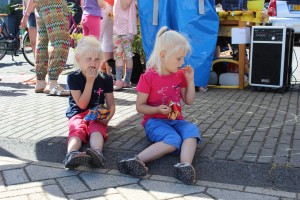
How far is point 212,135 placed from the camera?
3.94m

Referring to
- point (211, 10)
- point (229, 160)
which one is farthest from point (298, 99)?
point (229, 160)

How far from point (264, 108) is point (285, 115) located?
0.43 m

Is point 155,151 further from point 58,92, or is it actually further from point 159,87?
point 58,92

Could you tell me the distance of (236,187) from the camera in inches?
113

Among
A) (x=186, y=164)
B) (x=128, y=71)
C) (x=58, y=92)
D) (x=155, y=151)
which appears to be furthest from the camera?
(x=128, y=71)

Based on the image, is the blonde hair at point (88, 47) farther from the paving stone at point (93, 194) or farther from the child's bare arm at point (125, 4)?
the child's bare arm at point (125, 4)

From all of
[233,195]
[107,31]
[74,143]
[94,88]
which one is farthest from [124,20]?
[233,195]

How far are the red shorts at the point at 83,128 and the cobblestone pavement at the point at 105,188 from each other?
0.36 metres

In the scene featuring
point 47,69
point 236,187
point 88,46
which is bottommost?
point 236,187

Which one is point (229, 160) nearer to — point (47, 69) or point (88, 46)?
point (88, 46)

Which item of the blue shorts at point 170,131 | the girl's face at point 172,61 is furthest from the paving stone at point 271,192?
the girl's face at point 172,61

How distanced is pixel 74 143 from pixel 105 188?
592 mm

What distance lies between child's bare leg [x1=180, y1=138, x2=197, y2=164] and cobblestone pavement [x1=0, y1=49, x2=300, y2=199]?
12 cm

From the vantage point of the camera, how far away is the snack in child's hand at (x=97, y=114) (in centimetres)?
363
